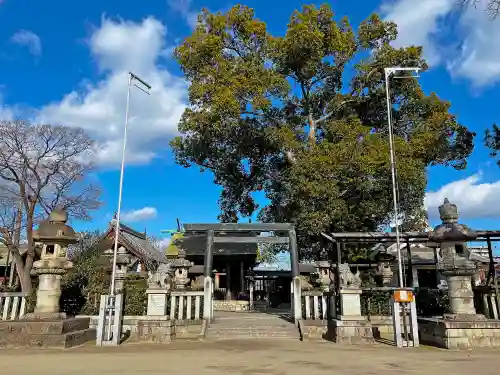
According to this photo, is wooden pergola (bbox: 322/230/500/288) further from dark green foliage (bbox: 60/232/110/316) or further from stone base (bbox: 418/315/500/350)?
dark green foliage (bbox: 60/232/110/316)

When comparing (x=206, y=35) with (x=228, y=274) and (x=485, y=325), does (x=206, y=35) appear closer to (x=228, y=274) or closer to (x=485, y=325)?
(x=228, y=274)

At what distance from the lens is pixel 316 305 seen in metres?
13.3

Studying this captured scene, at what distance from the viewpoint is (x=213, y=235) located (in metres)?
15.7

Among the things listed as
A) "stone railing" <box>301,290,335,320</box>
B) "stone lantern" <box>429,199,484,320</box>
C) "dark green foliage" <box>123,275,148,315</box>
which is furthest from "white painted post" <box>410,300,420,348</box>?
"dark green foliage" <box>123,275,148,315</box>

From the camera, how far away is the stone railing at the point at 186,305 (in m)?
13.0

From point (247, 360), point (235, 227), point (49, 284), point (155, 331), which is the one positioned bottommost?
point (247, 360)

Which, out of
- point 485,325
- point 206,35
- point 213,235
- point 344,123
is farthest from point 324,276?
point 206,35

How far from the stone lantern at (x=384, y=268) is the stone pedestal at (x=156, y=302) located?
929 cm

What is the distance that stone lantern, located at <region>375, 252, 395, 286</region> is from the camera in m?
17.0

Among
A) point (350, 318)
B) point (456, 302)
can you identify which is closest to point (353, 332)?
point (350, 318)

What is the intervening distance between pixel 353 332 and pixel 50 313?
8.05 metres

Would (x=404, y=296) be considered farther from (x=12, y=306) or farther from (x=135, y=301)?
(x=12, y=306)

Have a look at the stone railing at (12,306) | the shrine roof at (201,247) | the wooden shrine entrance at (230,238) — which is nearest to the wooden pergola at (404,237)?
the wooden shrine entrance at (230,238)

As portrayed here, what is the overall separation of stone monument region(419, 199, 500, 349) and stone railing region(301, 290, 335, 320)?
293 centimetres
